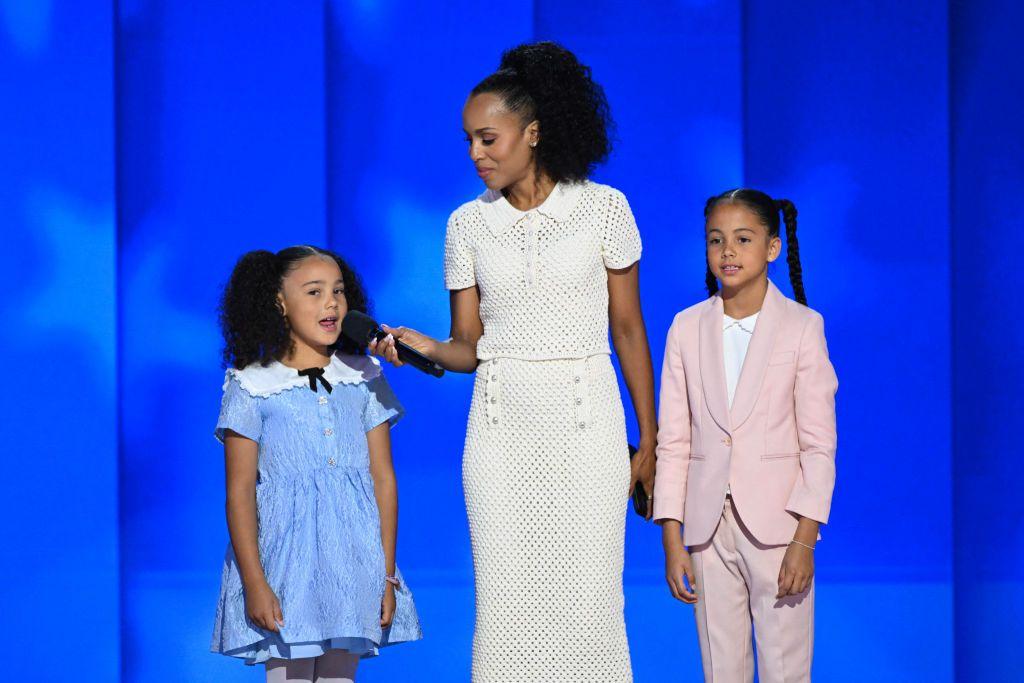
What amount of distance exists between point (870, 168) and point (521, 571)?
2089 mm

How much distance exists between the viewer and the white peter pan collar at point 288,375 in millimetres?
2646

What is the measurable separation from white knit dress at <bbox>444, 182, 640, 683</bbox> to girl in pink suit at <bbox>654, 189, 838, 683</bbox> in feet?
0.49

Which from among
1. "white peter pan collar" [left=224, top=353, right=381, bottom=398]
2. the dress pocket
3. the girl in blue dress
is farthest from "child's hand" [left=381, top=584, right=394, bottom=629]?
the dress pocket

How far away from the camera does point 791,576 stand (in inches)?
97.9

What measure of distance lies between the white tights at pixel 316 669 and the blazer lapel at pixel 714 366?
0.96 metres

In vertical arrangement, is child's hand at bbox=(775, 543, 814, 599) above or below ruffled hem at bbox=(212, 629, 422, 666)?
above

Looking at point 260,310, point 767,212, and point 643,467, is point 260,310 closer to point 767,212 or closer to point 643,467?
point 643,467

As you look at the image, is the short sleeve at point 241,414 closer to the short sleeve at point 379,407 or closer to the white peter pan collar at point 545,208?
the short sleeve at point 379,407

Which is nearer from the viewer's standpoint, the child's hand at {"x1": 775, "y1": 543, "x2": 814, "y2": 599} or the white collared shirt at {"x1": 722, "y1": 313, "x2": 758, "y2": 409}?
the child's hand at {"x1": 775, "y1": 543, "x2": 814, "y2": 599}

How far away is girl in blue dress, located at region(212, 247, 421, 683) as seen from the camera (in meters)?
2.58

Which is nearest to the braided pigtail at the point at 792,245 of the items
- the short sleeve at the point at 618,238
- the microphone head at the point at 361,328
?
the short sleeve at the point at 618,238

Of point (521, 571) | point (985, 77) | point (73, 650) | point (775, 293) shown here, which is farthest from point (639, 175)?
point (73, 650)

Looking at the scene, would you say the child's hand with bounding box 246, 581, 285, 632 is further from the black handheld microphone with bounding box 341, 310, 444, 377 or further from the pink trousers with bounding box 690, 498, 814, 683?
the pink trousers with bounding box 690, 498, 814, 683

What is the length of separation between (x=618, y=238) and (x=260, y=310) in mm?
801
